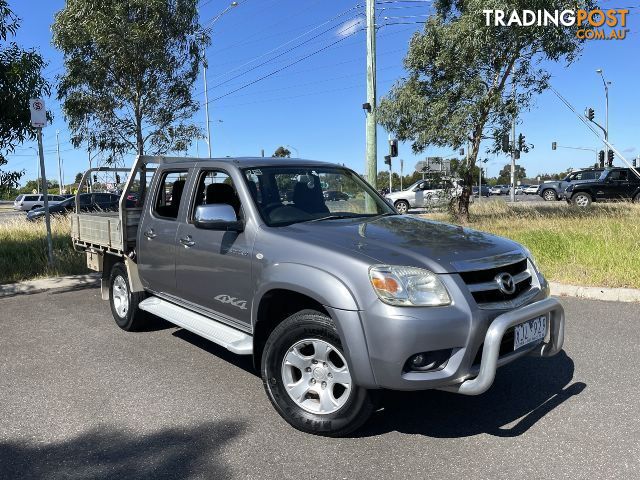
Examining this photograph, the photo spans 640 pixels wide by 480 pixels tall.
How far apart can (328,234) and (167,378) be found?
1.92m

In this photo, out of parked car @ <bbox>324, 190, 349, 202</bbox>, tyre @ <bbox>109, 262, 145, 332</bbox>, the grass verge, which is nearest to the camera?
parked car @ <bbox>324, 190, 349, 202</bbox>

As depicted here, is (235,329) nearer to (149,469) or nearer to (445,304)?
(149,469)

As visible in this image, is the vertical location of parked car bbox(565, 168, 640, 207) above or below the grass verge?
above

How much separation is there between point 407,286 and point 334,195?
1814 mm

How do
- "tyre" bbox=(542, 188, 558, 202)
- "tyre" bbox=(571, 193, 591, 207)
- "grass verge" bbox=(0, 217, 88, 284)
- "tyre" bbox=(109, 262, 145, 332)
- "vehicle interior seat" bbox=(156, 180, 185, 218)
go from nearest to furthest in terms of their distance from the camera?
"vehicle interior seat" bbox=(156, 180, 185, 218) < "tyre" bbox=(109, 262, 145, 332) < "grass verge" bbox=(0, 217, 88, 284) < "tyre" bbox=(571, 193, 591, 207) < "tyre" bbox=(542, 188, 558, 202)

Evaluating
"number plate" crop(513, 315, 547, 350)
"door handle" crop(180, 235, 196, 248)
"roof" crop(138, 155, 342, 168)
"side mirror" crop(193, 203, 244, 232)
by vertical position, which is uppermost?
"roof" crop(138, 155, 342, 168)

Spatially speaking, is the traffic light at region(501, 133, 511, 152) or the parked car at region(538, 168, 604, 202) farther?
the parked car at region(538, 168, 604, 202)

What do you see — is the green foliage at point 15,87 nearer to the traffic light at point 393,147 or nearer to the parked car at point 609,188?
the traffic light at point 393,147

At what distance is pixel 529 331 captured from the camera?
3.29m

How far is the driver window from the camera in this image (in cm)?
441

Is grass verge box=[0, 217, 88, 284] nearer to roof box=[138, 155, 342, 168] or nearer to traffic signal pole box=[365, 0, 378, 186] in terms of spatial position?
roof box=[138, 155, 342, 168]

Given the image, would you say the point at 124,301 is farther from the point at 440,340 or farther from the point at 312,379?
the point at 440,340

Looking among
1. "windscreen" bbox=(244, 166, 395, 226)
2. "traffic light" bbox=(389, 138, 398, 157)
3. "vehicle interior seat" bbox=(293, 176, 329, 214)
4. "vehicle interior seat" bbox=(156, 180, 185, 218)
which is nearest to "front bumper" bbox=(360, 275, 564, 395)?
"windscreen" bbox=(244, 166, 395, 226)

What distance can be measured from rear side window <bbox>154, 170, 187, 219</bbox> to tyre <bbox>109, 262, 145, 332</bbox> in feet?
3.06
